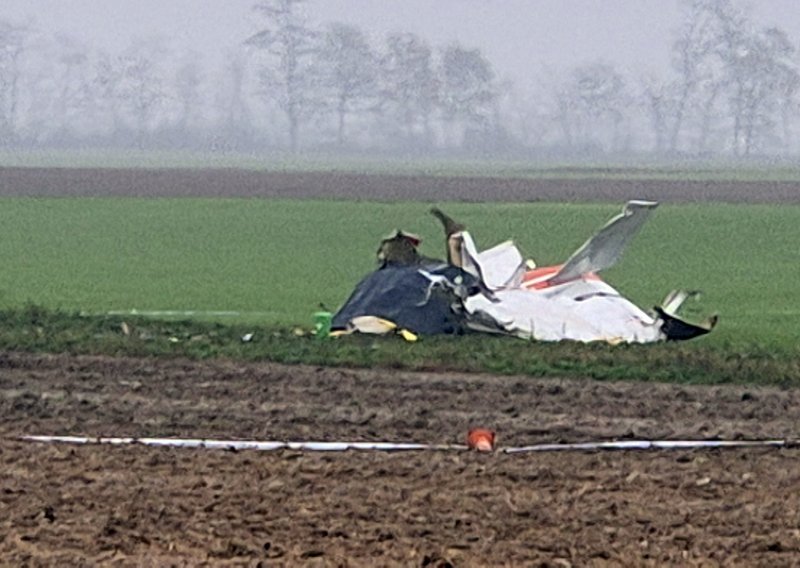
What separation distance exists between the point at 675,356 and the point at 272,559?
7703 millimetres

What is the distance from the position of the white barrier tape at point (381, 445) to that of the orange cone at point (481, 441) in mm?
73

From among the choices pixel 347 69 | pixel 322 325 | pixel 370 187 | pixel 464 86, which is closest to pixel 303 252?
pixel 322 325

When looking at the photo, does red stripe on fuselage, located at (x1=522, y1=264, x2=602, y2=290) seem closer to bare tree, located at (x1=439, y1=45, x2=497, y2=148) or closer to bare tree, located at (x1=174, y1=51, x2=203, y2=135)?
bare tree, located at (x1=439, y1=45, x2=497, y2=148)

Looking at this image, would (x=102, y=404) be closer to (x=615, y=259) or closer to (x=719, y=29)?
(x=615, y=259)

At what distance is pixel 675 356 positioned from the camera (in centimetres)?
1548

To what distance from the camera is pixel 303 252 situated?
2853 centimetres

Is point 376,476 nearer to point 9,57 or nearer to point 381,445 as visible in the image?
point 381,445

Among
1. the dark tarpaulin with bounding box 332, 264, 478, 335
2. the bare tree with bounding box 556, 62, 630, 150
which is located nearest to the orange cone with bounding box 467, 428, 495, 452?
the dark tarpaulin with bounding box 332, 264, 478, 335

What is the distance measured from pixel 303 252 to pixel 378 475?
59.6 feet

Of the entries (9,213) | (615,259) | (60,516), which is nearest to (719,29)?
(9,213)

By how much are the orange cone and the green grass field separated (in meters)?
5.56

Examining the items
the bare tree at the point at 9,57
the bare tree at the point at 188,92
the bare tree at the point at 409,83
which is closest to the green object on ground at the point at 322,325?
the bare tree at the point at 409,83

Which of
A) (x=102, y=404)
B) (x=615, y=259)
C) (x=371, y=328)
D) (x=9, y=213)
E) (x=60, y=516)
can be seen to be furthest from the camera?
(x=9, y=213)

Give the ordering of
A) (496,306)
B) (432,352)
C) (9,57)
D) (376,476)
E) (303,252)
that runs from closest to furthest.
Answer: (376,476), (432,352), (496,306), (303,252), (9,57)
